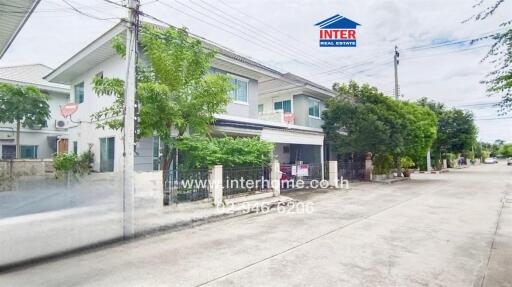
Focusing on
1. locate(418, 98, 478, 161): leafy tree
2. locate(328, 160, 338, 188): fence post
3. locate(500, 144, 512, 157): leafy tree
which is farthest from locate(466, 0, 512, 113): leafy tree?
locate(500, 144, 512, 157): leafy tree

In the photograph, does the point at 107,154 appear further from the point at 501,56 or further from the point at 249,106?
the point at 501,56

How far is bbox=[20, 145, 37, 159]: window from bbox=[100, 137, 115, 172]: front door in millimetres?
9258

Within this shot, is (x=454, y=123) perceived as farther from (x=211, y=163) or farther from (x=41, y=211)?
(x=41, y=211)

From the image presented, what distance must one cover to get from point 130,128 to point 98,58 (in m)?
8.13

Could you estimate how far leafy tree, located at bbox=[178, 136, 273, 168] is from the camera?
378 inches

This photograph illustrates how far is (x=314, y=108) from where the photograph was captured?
68.9ft

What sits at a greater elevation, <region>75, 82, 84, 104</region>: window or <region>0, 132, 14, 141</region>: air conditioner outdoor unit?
<region>75, 82, 84, 104</region>: window

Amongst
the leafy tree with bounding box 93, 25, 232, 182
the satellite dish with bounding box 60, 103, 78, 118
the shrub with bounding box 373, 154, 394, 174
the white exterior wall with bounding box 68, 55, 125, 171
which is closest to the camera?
the leafy tree with bounding box 93, 25, 232, 182

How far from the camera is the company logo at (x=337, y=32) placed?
1306 cm

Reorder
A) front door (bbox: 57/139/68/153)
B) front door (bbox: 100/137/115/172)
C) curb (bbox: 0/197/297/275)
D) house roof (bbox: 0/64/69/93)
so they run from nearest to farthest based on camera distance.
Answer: curb (bbox: 0/197/297/275) < front door (bbox: 100/137/115/172) < front door (bbox: 57/139/68/153) < house roof (bbox: 0/64/69/93)

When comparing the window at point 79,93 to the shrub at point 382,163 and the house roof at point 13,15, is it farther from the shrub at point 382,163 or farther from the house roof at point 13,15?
the shrub at point 382,163

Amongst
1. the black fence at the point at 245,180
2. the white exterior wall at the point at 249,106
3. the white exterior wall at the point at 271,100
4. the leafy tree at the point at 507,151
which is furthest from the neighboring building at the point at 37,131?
the leafy tree at the point at 507,151

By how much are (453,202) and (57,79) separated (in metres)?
19.8

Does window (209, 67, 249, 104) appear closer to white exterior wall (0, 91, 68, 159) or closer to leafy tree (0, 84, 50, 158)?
leafy tree (0, 84, 50, 158)
